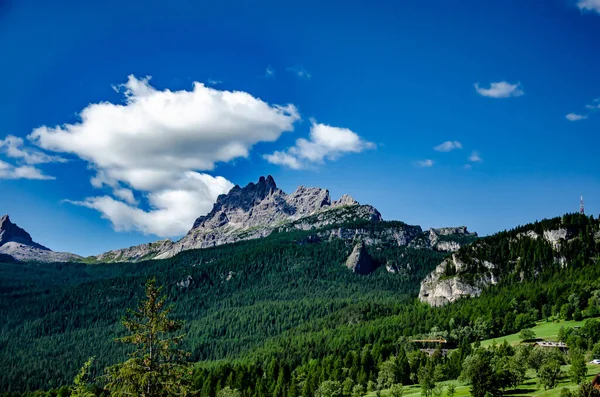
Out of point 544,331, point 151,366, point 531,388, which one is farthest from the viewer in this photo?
point 544,331

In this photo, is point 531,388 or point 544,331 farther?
point 544,331

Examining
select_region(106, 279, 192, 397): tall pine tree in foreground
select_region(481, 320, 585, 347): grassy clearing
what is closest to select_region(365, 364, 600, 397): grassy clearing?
select_region(481, 320, 585, 347): grassy clearing

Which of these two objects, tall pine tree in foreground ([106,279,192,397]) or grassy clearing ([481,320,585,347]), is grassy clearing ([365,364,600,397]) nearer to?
grassy clearing ([481,320,585,347])

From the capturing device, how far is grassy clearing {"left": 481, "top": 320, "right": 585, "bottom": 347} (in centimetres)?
17012

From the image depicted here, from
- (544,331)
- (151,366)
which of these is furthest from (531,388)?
(151,366)

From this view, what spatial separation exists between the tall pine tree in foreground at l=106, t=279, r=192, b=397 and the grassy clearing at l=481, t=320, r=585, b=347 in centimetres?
15362

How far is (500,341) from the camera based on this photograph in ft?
589

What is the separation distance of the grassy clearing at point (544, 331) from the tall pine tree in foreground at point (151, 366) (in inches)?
6048

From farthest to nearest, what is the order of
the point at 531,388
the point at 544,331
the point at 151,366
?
1. the point at 544,331
2. the point at 531,388
3. the point at 151,366

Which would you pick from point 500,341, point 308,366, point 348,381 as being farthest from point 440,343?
point 348,381

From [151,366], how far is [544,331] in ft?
568

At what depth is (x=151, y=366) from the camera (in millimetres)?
38781

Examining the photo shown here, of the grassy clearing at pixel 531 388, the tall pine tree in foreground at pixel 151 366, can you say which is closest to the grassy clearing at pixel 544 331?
the grassy clearing at pixel 531 388

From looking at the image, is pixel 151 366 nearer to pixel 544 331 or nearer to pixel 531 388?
pixel 531 388
